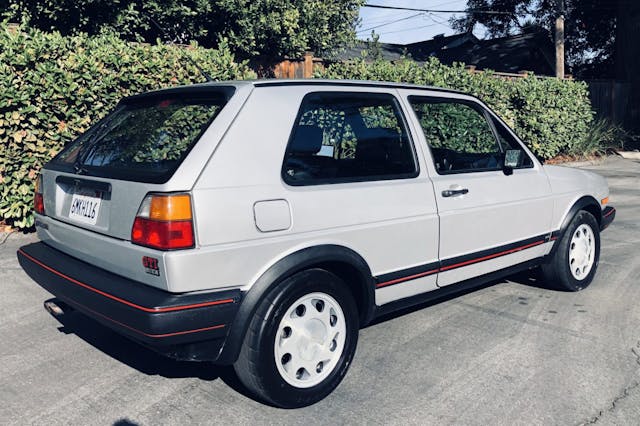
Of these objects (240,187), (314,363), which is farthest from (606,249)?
(240,187)

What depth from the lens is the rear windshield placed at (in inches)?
113

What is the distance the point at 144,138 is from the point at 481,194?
2.28m

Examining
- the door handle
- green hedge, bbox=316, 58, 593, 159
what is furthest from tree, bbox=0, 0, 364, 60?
the door handle

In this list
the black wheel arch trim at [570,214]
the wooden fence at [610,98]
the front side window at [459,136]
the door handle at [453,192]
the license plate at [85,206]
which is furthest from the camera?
the wooden fence at [610,98]

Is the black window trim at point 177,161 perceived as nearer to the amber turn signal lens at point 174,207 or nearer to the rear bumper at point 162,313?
the amber turn signal lens at point 174,207

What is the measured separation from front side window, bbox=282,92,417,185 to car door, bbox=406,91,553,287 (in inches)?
7.9

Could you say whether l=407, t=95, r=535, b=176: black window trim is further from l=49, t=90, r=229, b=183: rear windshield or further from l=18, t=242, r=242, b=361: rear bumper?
l=18, t=242, r=242, b=361: rear bumper

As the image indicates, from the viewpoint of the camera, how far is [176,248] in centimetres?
259

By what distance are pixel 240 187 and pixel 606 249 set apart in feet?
17.4

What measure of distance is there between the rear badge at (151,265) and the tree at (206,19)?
7.47 meters

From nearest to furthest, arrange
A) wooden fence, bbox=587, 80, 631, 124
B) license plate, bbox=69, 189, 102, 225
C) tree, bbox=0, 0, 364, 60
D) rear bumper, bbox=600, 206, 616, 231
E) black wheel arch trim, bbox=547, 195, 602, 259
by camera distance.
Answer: license plate, bbox=69, 189, 102, 225
black wheel arch trim, bbox=547, 195, 602, 259
rear bumper, bbox=600, 206, 616, 231
tree, bbox=0, 0, 364, 60
wooden fence, bbox=587, 80, 631, 124

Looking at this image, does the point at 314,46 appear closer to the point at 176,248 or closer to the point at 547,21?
the point at 176,248

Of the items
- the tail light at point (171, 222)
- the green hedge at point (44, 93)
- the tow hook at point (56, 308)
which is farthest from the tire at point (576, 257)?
the green hedge at point (44, 93)

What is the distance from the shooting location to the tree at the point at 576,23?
95.5 feet
